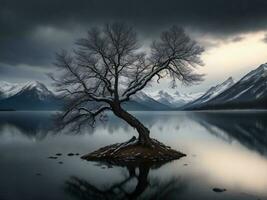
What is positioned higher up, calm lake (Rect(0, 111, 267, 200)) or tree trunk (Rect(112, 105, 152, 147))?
tree trunk (Rect(112, 105, 152, 147))

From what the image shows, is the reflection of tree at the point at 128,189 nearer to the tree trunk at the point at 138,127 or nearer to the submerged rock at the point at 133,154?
the submerged rock at the point at 133,154

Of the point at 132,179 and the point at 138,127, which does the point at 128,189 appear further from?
the point at 138,127

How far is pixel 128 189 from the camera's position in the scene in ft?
98.9

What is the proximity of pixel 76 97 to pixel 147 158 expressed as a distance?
12.2m

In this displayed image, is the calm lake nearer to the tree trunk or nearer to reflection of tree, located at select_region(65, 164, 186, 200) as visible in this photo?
reflection of tree, located at select_region(65, 164, 186, 200)

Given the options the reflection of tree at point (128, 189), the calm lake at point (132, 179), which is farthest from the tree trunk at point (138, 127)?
the reflection of tree at point (128, 189)

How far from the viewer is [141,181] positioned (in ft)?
109

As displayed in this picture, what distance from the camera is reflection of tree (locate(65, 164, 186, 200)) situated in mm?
28016

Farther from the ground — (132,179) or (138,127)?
(138,127)

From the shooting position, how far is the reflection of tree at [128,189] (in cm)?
2802

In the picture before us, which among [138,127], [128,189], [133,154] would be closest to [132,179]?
[128,189]

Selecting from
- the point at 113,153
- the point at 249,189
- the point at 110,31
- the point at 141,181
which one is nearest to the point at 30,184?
the point at 141,181

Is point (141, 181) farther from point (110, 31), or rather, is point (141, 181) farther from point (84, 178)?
point (110, 31)

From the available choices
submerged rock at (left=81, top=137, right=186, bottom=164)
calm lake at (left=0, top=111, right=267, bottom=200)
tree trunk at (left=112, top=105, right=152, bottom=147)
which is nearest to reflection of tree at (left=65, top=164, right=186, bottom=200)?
calm lake at (left=0, top=111, right=267, bottom=200)
